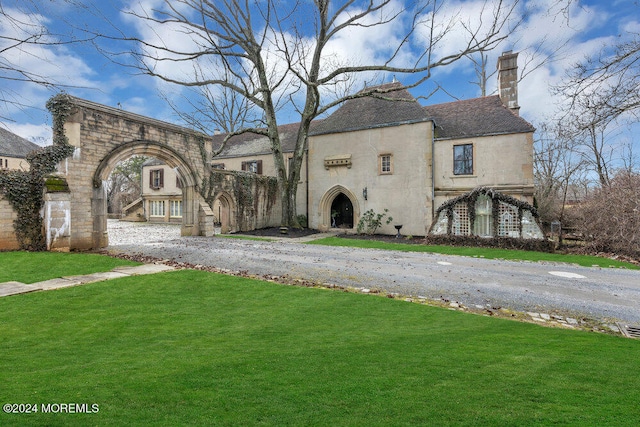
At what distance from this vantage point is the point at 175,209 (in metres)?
31.7

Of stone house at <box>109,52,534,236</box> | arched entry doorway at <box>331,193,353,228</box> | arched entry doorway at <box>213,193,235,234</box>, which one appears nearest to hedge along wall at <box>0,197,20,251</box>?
stone house at <box>109,52,534,236</box>

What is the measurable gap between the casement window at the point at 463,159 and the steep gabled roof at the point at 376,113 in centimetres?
270

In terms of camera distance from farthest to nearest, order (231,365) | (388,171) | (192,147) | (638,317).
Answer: (388,171) → (192,147) → (638,317) → (231,365)

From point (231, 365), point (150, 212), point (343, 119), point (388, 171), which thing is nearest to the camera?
point (231, 365)

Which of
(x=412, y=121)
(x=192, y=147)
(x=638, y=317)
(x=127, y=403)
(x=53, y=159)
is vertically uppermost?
(x=412, y=121)

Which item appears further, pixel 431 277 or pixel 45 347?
pixel 431 277

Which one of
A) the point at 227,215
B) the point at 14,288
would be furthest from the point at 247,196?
the point at 14,288

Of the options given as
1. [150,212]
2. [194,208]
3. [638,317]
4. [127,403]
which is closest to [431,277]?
[638,317]

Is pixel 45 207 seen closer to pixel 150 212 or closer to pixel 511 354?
pixel 511 354

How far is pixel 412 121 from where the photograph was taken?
65.4 feet

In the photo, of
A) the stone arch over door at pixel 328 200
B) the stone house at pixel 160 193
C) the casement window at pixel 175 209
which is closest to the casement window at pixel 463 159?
the stone arch over door at pixel 328 200

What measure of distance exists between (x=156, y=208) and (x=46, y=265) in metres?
25.7

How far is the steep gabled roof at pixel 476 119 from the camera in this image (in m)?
18.3

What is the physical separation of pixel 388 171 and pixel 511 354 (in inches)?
698
